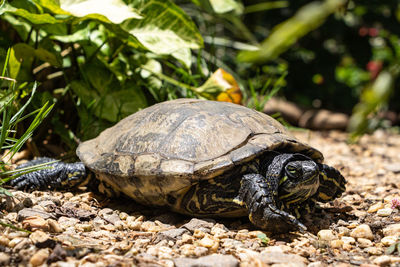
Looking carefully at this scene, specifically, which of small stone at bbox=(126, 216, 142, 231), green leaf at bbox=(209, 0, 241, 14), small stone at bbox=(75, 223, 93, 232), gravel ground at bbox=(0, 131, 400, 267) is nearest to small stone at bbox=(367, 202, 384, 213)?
gravel ground at bbox=(0, 131, 400, 267)

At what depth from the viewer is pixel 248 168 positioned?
192 cm

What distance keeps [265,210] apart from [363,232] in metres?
0.47

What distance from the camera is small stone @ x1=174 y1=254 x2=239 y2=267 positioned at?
1.42 metres

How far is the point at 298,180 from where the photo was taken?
6.14 ft

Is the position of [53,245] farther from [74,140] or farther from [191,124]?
[74,140]

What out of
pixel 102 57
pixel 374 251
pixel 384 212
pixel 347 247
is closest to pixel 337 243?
pixel 347 247

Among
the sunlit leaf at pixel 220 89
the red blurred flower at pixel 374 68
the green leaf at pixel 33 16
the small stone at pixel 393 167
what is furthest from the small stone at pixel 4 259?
the red blurred flower at pixel 374 68

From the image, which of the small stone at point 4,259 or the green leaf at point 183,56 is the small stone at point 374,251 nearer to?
the small stone at point 4,259

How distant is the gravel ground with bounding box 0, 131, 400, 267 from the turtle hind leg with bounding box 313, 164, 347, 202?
102 mm

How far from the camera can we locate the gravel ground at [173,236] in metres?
1.45

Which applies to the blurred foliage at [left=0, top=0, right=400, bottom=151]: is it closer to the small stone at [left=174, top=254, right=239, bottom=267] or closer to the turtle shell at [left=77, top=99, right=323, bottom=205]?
the turtle shell at [left=77, top=99, right=323, bottom=205]

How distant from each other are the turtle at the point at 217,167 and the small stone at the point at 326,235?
11 cm

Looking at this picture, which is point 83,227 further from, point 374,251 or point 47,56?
point 47,56

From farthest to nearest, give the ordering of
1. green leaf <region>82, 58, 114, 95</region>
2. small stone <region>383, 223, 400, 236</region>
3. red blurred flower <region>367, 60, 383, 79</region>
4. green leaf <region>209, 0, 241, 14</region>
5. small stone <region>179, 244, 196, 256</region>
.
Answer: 1. red blurred flower <region>367, 60, 383, 79</region>
2. green leaf <region>209, 0, 241, 14</region>
3. green leaf <region>82, 58, 114, 95</region>
4. small stone <region>383, 223, 400, 236</region>
5. small stone <region>179, 244, 196, 256</region>
